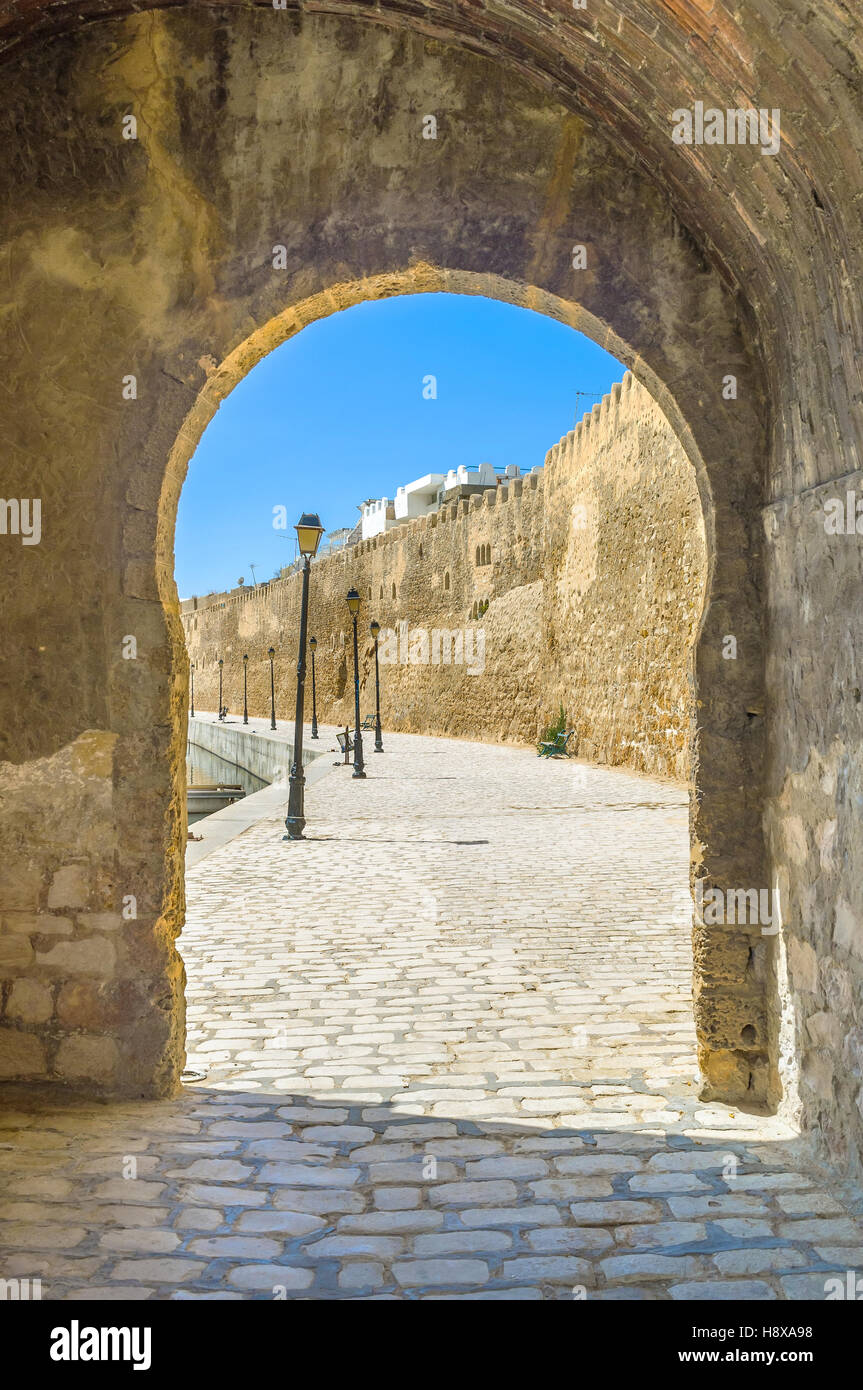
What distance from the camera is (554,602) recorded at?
81.6 feet

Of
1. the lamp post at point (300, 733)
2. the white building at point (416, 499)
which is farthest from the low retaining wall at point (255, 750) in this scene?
the white building at point (416, 499)

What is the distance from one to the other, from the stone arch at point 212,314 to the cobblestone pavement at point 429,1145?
44 cm

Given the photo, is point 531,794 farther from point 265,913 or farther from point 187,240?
point 187,240

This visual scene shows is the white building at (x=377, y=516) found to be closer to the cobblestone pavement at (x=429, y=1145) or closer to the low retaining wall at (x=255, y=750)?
the low retaining wall at (x=255, y=750)

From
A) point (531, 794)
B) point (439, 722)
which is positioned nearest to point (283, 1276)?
point (531, 794)

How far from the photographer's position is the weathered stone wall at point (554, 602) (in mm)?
17188

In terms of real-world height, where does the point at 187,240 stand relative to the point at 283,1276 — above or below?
above

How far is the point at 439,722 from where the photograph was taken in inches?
1283

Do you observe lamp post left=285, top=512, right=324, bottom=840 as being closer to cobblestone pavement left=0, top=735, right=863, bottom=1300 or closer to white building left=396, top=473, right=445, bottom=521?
cobblestone pavement left=0, top=735, right=863, bottom=1300

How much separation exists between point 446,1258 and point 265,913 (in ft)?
15.2

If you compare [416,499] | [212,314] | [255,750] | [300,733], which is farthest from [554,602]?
[416,499]

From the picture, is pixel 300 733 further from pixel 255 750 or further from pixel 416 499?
pixel 416 499

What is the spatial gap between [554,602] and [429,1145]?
22.1m
